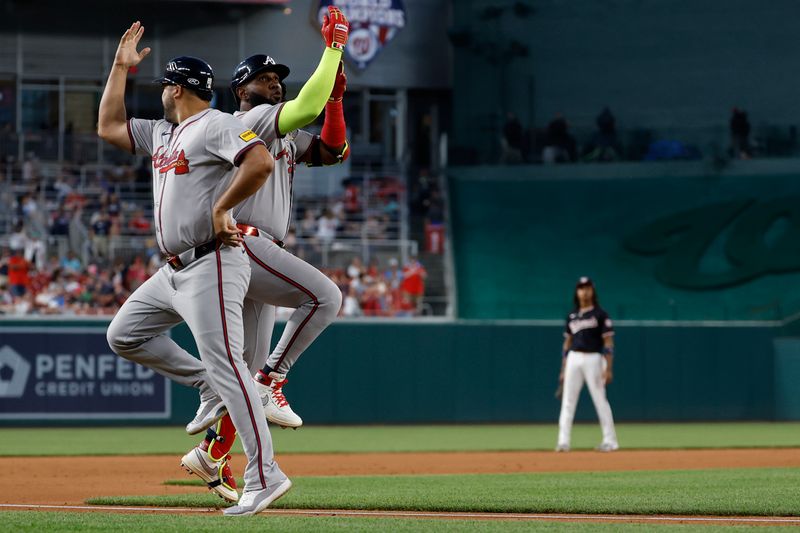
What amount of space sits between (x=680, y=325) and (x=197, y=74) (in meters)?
14.9

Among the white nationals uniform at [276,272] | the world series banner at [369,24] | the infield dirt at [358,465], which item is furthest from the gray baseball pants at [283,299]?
the world series banner at [369,24]

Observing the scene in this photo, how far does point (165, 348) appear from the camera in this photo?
6.41 meters

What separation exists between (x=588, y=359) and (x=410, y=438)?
134 inches

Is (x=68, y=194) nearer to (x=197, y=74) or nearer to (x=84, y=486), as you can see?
(x=84, y=486)

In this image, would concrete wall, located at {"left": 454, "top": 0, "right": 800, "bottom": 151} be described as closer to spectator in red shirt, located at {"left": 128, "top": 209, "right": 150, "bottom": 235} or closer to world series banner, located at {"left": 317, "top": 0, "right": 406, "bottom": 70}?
world series banner, located at {"left": 317, "top": 0, "right": 406, "bottom": 70}

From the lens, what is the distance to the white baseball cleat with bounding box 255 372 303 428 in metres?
6.77

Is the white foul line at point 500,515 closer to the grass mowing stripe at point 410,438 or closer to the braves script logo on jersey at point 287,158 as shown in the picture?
the braves script logo on jersey at point 287,158

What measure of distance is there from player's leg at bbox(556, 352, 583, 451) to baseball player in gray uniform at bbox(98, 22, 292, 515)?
337 inches

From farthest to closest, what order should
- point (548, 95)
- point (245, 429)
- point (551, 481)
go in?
point (548, 95) < point (551, 481) < point (245, 429)

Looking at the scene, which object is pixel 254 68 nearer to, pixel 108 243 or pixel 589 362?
pixel 589 362

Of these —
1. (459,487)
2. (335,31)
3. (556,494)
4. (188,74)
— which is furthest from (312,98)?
(459,487)

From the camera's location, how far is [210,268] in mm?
6047

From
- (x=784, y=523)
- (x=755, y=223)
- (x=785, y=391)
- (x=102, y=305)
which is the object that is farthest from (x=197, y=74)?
(x=755, y=223)

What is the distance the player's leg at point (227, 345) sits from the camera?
6027 millimetres
